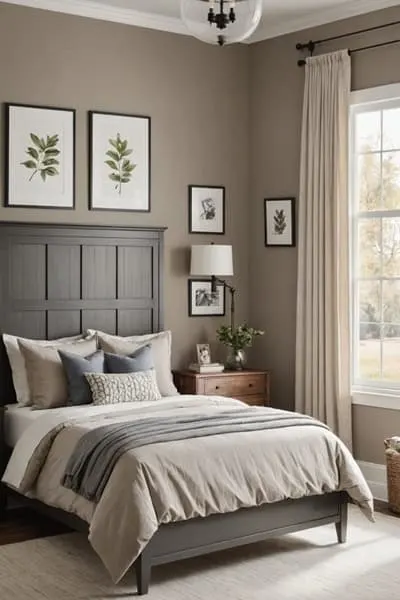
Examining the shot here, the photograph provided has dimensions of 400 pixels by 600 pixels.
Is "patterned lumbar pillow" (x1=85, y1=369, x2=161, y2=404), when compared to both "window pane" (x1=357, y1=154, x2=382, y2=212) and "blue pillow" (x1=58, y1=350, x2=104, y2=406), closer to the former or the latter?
"blue pillow" (x1=58, y1=350, x2=104, y2=406)

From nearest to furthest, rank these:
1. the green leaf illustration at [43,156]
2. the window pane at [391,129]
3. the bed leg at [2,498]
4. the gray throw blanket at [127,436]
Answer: the gray throw blanket at [127,436] → the bed leg at [2,498] → the green leaf illustration at [43,156] → the window pane at [391,129]

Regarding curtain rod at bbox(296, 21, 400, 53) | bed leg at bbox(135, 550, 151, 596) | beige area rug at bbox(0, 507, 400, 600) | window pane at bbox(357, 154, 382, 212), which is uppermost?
curtain rod at bbox(296, 21, 400, 53)

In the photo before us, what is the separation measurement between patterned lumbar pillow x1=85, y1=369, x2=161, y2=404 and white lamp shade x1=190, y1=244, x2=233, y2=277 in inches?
42.6

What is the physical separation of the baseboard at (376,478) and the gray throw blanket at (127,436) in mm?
1305

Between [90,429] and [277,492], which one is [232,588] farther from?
[90,429]

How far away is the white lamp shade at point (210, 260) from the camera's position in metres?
6.66

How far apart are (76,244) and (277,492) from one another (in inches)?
91.3

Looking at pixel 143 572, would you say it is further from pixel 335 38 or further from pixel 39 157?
pixel 335 38

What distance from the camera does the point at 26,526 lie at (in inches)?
220

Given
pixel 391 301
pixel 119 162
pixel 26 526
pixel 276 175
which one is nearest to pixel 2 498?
pixel 26 526

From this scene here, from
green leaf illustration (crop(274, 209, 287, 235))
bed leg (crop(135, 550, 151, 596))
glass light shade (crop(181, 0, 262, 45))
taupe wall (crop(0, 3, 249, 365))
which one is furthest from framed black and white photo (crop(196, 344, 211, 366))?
glass light shade (crop(181, 0, 262, 45))

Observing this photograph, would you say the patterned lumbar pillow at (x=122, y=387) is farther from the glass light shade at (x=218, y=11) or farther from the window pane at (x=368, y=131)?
the glass light shade at (x=218, y=11)

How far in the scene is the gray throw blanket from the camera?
4.57 metres

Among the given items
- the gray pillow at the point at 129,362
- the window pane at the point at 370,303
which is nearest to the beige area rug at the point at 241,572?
the gray pillow at the point at 129,362
